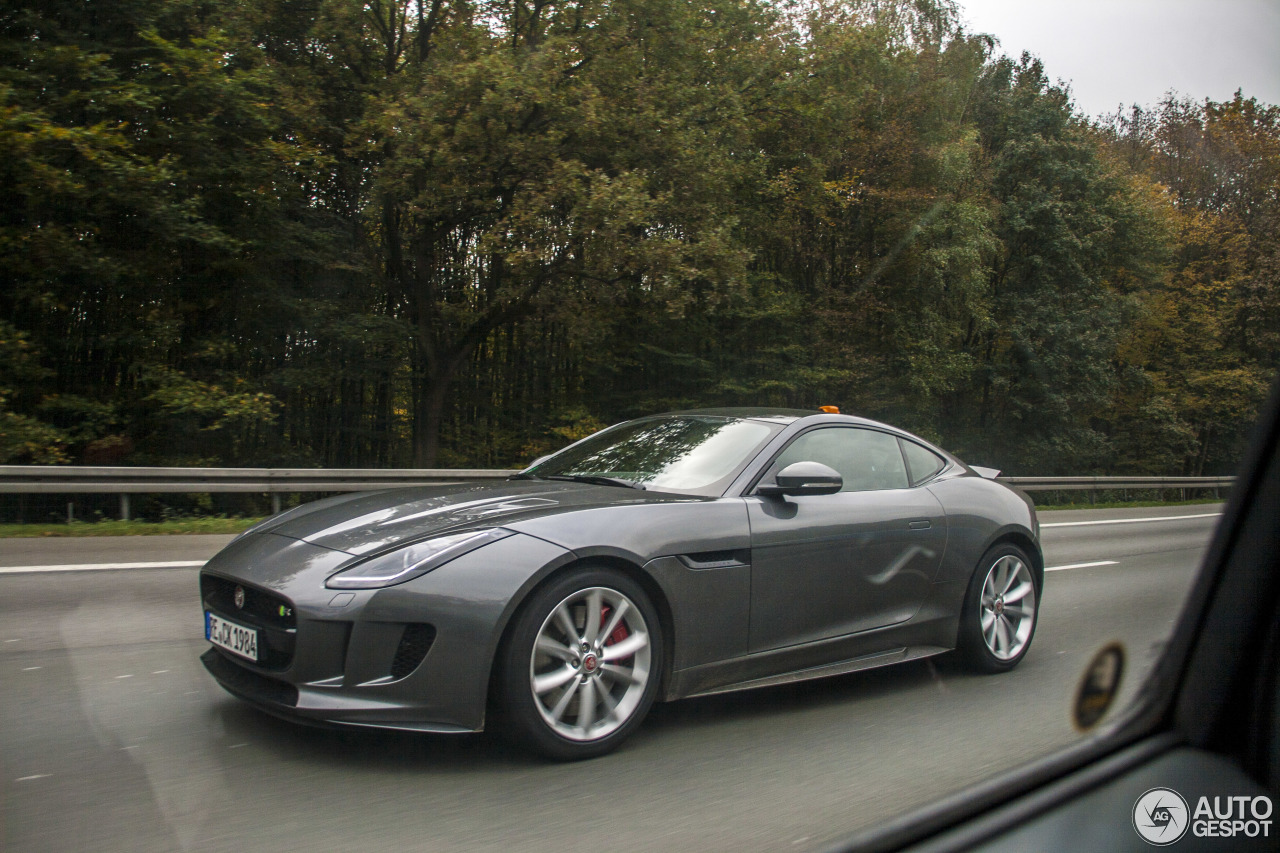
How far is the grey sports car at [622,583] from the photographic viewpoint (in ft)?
10.6

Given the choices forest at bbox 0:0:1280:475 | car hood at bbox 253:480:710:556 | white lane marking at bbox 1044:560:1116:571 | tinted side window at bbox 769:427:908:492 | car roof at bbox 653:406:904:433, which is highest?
forest at bbox 0:0:1280:475

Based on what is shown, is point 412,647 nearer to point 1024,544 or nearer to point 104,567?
point 1024,544

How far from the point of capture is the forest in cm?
1481

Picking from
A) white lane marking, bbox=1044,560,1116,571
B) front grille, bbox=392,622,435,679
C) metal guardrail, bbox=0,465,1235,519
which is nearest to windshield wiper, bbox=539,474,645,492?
front grille, bbox=392,622,435,679

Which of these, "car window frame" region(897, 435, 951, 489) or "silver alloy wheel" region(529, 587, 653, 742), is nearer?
"silver alloy wheel" region(529, 587, 653, 742)

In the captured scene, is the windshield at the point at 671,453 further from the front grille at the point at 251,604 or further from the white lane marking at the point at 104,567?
the white lane marking at the point at 104,567

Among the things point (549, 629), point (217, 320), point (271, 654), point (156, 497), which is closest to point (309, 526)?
point (271, 654)

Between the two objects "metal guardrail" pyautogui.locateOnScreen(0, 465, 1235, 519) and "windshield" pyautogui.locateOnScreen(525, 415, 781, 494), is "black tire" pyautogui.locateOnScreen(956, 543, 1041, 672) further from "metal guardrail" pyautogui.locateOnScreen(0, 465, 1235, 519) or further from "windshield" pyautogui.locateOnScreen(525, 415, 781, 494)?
"metal guardrail" pyautogui.locateOnScreen(0, 465, 1235, 519)

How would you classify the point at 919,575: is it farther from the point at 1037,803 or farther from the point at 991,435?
the point at 991,435

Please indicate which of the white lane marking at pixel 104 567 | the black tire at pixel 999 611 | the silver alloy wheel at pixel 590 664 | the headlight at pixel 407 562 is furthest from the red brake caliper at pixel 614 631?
the white lane marking at pixel 104 567

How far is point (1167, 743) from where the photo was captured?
2.07m

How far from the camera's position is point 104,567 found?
24.1 feet

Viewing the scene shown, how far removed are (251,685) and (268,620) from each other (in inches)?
9.7

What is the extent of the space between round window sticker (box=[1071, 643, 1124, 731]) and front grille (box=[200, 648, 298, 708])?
241 cm
